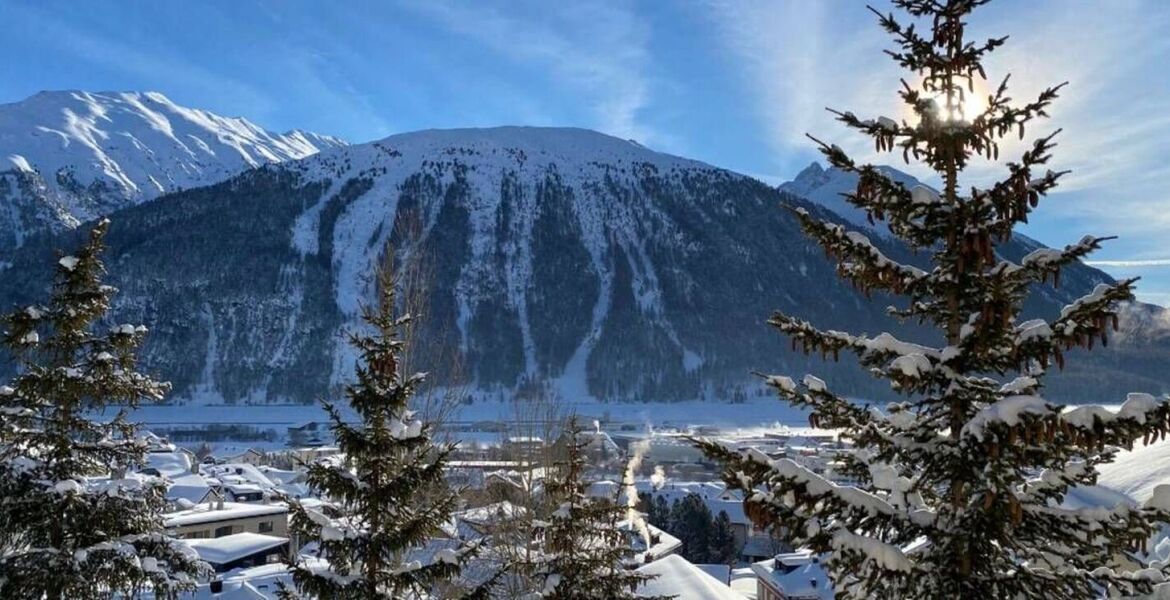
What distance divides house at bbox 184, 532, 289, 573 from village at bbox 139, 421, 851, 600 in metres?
0.05

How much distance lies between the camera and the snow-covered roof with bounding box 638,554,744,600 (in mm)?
27828

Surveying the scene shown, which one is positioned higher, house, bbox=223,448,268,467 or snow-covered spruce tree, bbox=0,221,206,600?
snow-covered spruce tree, bbox=0,221,206,600

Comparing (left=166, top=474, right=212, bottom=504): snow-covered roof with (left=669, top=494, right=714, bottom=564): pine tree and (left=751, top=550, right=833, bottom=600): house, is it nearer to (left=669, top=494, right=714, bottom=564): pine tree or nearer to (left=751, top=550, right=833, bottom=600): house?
(left=669, top=494, right=714, bottom=564): pine tree

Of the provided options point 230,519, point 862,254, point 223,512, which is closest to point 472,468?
point 230,519

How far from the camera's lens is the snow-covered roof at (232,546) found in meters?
39.6

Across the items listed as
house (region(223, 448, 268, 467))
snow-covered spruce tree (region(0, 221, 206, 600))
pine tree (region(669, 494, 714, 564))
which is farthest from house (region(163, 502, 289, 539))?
house (region(223, 448, 268, 467))

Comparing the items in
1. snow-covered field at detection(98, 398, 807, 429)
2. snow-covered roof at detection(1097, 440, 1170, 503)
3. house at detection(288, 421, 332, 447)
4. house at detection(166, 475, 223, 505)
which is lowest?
house at detection(288, 421, 332, 447)

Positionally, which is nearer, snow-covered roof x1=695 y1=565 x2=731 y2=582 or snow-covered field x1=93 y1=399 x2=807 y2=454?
snow-covered roof x1=695 y1=565 x2=731 y2=582

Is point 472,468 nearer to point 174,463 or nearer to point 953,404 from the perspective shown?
point 953,404

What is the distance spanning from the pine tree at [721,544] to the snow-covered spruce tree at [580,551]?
45489mm

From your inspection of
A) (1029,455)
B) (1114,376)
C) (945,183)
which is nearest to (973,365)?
(1029,455)

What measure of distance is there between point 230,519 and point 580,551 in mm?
44810

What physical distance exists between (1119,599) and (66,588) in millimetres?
10814

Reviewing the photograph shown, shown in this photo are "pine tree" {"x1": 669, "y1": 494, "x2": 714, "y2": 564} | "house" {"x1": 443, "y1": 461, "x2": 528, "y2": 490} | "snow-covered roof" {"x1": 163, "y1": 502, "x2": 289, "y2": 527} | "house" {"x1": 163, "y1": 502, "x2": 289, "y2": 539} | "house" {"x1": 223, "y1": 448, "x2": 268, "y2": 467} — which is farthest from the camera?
"house" {"x1": 223, "y1": 448, "x2": 268, "y2": 467}
